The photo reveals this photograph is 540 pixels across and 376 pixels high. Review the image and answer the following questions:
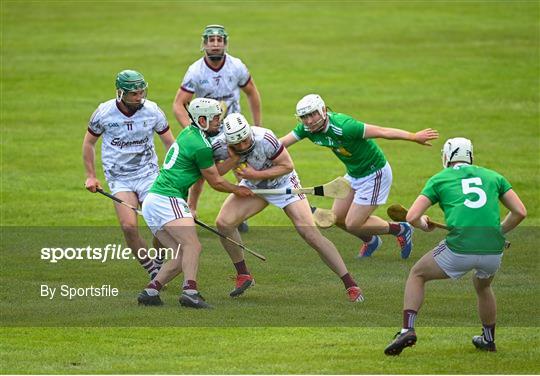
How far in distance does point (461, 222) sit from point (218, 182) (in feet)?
11.1

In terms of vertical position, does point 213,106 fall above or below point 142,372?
above

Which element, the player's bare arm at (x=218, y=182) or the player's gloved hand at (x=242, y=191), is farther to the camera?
the player's gloved hand at (x=242, y=191)

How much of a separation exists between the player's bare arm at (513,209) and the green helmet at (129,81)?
5026mm

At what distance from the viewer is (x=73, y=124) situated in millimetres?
28828

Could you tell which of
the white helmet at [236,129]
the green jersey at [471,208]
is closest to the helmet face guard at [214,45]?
the white helmet at [236,129]

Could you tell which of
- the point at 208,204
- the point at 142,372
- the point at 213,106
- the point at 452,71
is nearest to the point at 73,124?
the point at 208,204

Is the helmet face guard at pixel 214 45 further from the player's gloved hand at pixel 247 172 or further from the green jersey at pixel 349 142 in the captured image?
the player's gloved hand at pixel 247 172

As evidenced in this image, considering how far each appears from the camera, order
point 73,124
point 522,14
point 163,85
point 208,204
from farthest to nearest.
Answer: point 522,14, point 163,85, point 73,124, point 208,204

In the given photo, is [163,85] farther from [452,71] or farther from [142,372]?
[142,372]

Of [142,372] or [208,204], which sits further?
[208,204]

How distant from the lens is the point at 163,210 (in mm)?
13414

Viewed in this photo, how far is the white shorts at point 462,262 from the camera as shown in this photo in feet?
36.6

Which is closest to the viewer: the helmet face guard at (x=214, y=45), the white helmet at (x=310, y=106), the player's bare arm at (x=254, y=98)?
the white helmet at (x=310, y=106)

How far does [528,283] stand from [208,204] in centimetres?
829
